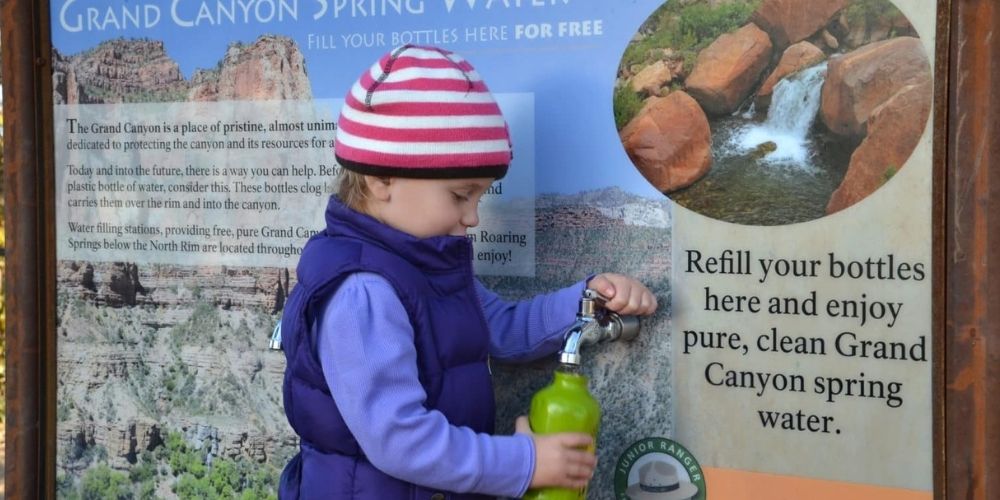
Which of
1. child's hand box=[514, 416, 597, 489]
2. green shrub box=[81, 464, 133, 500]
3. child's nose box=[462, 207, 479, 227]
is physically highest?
child's nose box=[462, 207, 479, 227]

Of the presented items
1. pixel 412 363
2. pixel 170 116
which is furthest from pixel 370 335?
pixel 170 116

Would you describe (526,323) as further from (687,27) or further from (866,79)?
(866,79)

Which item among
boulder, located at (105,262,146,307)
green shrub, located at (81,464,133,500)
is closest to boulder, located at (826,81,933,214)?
boulder, located at (105,262,146,307)

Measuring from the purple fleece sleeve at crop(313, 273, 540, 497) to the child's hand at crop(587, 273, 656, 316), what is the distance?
31 centimetres

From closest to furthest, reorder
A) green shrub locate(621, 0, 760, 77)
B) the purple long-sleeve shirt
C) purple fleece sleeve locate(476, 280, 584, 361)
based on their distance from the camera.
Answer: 1. the purple long-sleeve shirt
2. green shrub locate(621, 0, 760, 77)
3. purple fleece sleeve locate(476, 280, 584, 361)

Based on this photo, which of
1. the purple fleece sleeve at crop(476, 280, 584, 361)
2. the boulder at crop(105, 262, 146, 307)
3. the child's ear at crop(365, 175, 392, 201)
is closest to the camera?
the child's ear at crop(365, 175, 392, 201)

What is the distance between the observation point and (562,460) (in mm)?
1726

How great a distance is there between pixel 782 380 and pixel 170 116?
1.37m

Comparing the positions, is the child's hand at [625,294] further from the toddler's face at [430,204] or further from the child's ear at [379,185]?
the child's ear at [379,185]

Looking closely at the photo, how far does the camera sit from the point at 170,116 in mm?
2402

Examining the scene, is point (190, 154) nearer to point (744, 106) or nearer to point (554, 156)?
point (554, 156)

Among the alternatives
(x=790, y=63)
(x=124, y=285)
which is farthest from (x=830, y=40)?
(x=124, y=285)

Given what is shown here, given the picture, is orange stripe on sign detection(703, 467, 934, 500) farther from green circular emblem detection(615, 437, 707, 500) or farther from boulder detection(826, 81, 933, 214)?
boulder detection(826, 81, 933, 214)

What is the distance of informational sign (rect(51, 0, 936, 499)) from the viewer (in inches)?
70.5
